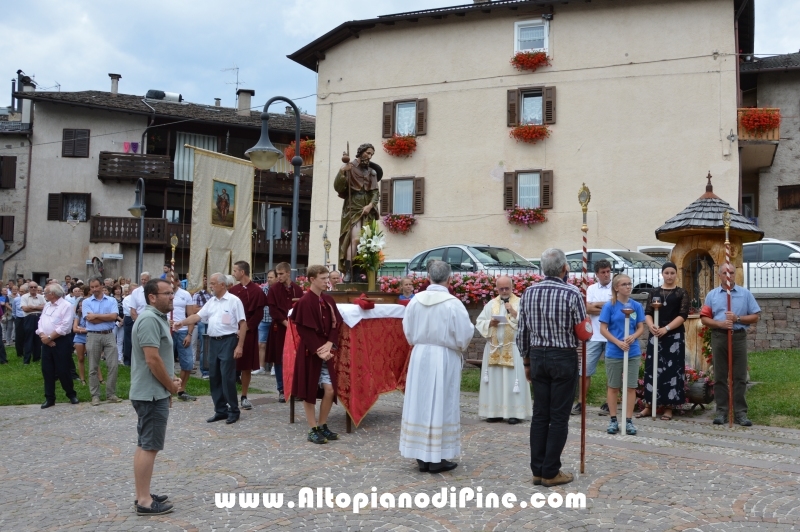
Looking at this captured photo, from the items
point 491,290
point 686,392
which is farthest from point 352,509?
point 491,290

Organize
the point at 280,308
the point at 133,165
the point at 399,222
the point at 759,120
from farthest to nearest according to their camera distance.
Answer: the point at 133,165 → the point at 399,222 → the point at 759,120 → the point at 280,308

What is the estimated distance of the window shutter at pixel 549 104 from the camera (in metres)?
26.2

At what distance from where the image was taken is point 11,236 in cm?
3894

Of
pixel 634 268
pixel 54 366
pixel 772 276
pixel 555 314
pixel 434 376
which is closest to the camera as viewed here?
pixel 555 314

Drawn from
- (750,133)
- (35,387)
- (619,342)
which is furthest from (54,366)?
(750,133)

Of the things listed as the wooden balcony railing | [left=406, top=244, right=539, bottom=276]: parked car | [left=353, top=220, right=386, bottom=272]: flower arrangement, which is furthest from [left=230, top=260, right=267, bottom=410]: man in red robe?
the wooden balcony railing

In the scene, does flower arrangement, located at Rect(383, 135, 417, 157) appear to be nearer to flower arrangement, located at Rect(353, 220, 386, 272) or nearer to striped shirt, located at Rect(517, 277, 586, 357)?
flower arrangement, located at Rect(353, 220, 386, 272)

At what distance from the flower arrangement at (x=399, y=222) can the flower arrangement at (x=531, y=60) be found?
6.43 meters

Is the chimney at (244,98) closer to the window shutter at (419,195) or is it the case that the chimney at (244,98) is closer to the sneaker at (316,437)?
the window shutter at (419,195)

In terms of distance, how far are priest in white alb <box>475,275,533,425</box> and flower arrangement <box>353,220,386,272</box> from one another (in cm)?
164

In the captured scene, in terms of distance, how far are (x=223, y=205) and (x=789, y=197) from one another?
2292 cm

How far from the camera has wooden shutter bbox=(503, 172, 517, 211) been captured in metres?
26.6

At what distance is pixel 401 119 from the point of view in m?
28.4

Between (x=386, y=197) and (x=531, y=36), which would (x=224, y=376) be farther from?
(x=531, y=36)
